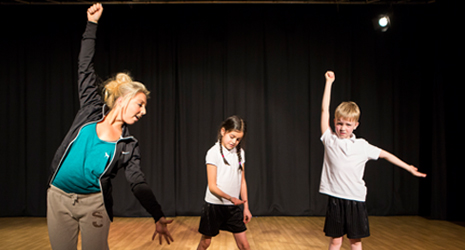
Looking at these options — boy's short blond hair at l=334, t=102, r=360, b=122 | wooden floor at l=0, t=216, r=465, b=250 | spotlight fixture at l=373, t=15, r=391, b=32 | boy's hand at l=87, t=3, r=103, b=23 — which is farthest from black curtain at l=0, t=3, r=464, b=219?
boy's hand at l=87, t=3, r=103, b=23

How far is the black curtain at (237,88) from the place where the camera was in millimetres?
5773

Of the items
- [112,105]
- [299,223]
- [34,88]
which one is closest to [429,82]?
[299,223]

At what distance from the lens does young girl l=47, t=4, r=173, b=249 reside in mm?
1559

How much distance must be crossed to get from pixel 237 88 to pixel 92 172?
4435 mm

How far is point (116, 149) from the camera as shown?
1.61 metres

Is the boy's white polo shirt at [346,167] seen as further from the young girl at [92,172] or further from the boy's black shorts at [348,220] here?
the young girl at [92,172]

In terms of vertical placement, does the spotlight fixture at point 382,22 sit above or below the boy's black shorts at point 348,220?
above

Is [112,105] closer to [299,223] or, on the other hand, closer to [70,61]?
[299,223]

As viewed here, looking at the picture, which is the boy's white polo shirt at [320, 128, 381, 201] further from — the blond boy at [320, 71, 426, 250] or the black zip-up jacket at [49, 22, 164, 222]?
the black zip-up jacket at [49, 22, 164, 222]

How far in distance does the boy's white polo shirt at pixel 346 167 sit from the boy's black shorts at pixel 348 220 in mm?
53

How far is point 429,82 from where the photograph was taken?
19.2 ft

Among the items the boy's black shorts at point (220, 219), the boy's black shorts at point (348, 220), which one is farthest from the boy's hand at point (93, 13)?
the boy's black shorts at point (348, 220)

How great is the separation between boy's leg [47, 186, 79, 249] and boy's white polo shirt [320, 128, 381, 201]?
1.72 metres

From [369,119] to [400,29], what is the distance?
1.63m
